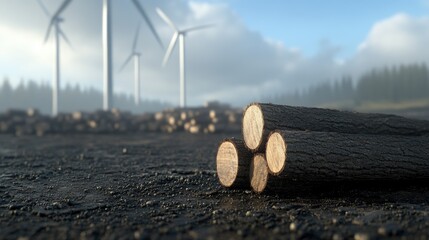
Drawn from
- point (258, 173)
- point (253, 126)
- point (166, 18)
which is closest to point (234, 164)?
point (258, 173)

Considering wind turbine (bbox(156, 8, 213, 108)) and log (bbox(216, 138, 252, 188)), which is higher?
wind turbine (bbox(156, 8, 213, 108))

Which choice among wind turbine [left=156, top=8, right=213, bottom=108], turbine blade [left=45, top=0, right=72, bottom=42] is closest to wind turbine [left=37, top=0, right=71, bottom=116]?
turbine blade [left=45, top=0, right=72, bottom=42]

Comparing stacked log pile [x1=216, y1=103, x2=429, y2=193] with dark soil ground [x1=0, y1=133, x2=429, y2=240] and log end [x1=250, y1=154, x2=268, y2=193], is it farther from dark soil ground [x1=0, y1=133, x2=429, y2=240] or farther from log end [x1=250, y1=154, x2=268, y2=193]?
dark soil ground [x1=0, y1=133, x2=429, y2=240]

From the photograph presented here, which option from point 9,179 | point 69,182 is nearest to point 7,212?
point 69,182

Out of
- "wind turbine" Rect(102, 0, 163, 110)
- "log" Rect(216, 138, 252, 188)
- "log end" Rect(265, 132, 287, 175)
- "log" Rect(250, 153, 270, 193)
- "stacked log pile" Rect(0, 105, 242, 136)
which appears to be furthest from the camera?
"wind turbine" Rect(102, 0, 163, 110)

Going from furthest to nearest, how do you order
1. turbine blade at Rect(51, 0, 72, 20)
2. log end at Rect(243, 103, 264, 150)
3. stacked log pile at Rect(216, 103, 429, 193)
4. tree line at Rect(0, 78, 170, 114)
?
tree line at Rect(0, 78, 170, 114)
turbine blade at Rect(51, 0, 72, 20)
log end at Rect(243, 103, 264, 150)
stacked log pile at Rect(216, 103, 429, 193)

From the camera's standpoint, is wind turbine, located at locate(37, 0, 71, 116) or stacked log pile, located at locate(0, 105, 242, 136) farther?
wind turbine, located at locate(37, 0, 71, 116)

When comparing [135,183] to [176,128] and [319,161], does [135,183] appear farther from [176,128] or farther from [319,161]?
[176,128]

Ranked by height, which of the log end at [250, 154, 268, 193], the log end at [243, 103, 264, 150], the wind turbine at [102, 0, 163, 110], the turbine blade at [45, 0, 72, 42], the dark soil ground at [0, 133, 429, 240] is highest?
the turbine blade at [45, 0, 72, 42]
